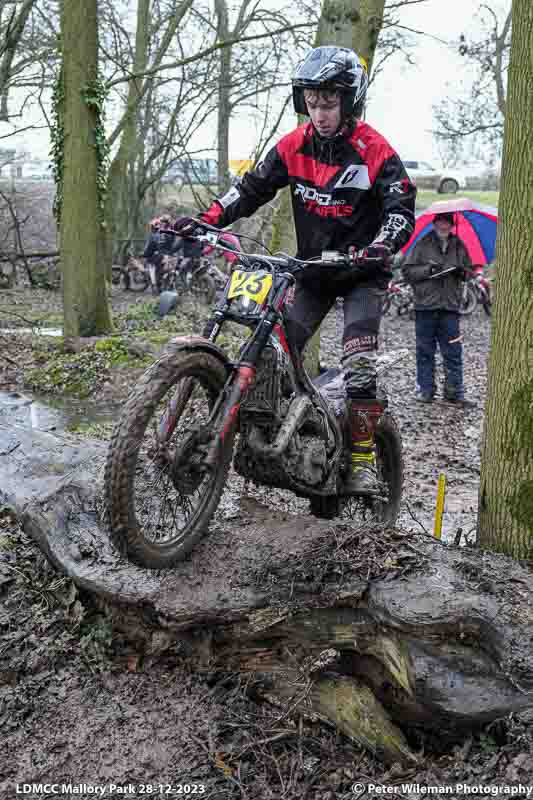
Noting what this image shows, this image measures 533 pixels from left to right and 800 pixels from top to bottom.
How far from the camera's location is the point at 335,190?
13.3 feet

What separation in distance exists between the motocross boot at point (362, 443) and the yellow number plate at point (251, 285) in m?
0.98

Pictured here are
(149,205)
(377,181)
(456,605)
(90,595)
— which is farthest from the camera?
(149,205)

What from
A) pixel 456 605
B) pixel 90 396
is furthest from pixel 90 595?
pixel 90 396

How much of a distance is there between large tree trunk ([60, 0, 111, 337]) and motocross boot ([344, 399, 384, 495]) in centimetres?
759

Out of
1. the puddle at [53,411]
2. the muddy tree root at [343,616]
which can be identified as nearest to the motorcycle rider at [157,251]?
the puddle at [53,411]

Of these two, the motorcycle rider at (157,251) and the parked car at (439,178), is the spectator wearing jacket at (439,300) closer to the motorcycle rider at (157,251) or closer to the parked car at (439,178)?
the motorcycle rider at (157,251)

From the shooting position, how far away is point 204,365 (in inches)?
134

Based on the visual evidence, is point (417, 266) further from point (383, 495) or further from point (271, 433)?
point (271, 433)

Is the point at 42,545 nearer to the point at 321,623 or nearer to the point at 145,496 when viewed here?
the point at 145,496

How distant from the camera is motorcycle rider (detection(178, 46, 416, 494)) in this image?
12.5 ft

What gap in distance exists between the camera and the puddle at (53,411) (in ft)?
19.4

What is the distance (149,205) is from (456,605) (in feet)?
91.0

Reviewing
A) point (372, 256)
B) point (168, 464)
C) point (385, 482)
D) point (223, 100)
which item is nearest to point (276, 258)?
point (372, 256)

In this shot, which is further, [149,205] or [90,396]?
[149,205]
